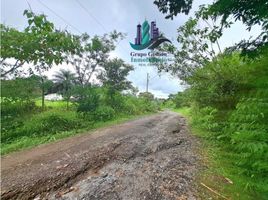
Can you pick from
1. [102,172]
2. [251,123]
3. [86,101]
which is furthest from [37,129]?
[251,123]

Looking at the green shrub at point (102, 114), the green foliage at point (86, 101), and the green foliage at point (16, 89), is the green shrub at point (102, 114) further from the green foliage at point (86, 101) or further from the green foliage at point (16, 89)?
the green foliage at point (16, 89)

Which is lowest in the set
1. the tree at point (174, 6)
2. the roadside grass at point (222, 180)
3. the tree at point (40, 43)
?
the roadside grass at point (222, 180)

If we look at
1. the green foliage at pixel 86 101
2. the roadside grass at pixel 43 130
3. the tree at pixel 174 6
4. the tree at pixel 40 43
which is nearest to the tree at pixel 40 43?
the tree at pixel 40 43

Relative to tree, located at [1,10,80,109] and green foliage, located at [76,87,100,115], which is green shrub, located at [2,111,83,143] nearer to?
green foliage, located at [76,87,100,115]

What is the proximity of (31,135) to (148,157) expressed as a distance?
216 inches

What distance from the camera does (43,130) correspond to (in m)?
10.3

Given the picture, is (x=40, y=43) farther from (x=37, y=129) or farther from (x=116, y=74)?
(x=116, y=74)

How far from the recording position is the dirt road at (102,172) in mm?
3924

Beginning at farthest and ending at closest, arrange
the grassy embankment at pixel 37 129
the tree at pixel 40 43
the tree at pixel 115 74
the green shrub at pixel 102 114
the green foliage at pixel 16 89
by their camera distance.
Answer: the tree at pixel 115 74
the green shrub at pixel 102 114
the green foliage at pixel 16 89
the grassy embankment at pixel 37 129
the tree at pixel 40 43

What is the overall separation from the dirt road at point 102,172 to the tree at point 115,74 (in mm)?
13111

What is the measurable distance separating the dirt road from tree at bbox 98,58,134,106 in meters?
13.1

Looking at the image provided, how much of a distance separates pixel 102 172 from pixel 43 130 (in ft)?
20.5

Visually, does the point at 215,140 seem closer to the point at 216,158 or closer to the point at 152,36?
the point at 216,158

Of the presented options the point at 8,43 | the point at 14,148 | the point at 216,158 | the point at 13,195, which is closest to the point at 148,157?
the point at 216,158
